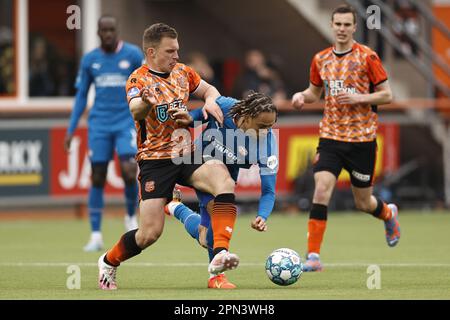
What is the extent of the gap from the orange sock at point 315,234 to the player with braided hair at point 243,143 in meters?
1.57

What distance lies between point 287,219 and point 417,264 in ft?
23.0

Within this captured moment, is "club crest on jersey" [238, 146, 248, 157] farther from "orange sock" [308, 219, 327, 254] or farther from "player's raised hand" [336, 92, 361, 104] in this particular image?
"player's raised hand" [336, 92, 361, 104]

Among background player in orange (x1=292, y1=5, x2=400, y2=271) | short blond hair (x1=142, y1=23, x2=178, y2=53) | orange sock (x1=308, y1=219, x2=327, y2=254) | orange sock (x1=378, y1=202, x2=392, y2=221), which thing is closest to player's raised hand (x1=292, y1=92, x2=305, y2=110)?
background player in orange (x1=292, y1=5, x2=400, y2=271)

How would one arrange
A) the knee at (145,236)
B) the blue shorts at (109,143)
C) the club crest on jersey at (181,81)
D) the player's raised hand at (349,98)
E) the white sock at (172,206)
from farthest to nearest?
1. the blue shorts at (109,143)
2. the player's raised hand at (349,98)
3. the white sock at (172,206)
4. the club crest on jersey at (181,81)
5. the knee at (145,236)

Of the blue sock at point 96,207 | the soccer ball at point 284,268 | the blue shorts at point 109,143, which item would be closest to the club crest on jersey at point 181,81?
the soccer ball at point 284,268

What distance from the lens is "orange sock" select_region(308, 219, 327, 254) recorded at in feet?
35.8

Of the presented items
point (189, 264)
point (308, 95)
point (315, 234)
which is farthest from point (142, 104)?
point (189, 264)

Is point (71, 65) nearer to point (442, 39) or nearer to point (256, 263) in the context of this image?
point (442, 39)

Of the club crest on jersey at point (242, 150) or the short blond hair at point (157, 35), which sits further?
the club crest on jersey at point (242, 150)

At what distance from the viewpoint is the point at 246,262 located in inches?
463

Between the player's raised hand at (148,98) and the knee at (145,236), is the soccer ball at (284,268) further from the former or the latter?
the player's raised hand at (148,98)

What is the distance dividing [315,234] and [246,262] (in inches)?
40.6

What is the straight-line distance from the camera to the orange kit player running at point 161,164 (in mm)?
9086
